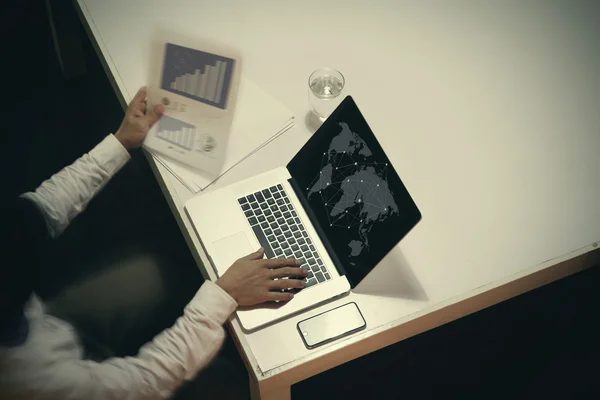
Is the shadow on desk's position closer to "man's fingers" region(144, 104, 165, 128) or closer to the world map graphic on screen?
the world map graphic on screen

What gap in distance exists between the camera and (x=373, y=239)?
940mm

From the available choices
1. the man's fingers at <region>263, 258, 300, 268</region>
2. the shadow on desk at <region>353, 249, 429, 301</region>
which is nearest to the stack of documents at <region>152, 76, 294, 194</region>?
the man's fingers at <region>263, 258, 300, 268</region>

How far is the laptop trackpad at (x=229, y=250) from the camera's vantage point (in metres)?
1.01

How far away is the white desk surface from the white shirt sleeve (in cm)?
15

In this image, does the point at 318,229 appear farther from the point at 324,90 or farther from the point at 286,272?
the point at 324,90

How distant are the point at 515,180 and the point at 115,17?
3.37ft

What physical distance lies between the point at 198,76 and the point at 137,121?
178 millimetres

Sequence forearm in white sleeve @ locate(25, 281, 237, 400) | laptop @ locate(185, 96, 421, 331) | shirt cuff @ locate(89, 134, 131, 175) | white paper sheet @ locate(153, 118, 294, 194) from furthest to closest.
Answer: shirt cuff @ locate(89, 134, 131, 175) → white paper sheet @ locate(153, 118, 294, 194) → laptop @ locate(185, 96, 421, 331) → forearm in white sleeve @ locate(25, 281, 237, 400)

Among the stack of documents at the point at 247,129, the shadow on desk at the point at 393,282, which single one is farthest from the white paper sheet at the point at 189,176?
the shadow on desk at the point at 393,282

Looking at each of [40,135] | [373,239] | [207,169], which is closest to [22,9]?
[40,135]

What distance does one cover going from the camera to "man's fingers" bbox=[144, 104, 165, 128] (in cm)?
117

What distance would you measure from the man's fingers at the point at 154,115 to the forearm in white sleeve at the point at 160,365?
16.6 inches

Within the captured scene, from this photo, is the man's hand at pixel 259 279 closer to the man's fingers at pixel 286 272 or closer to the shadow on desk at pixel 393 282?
the man's fingers at pixel 286 272

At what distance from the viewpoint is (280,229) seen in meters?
1.04
